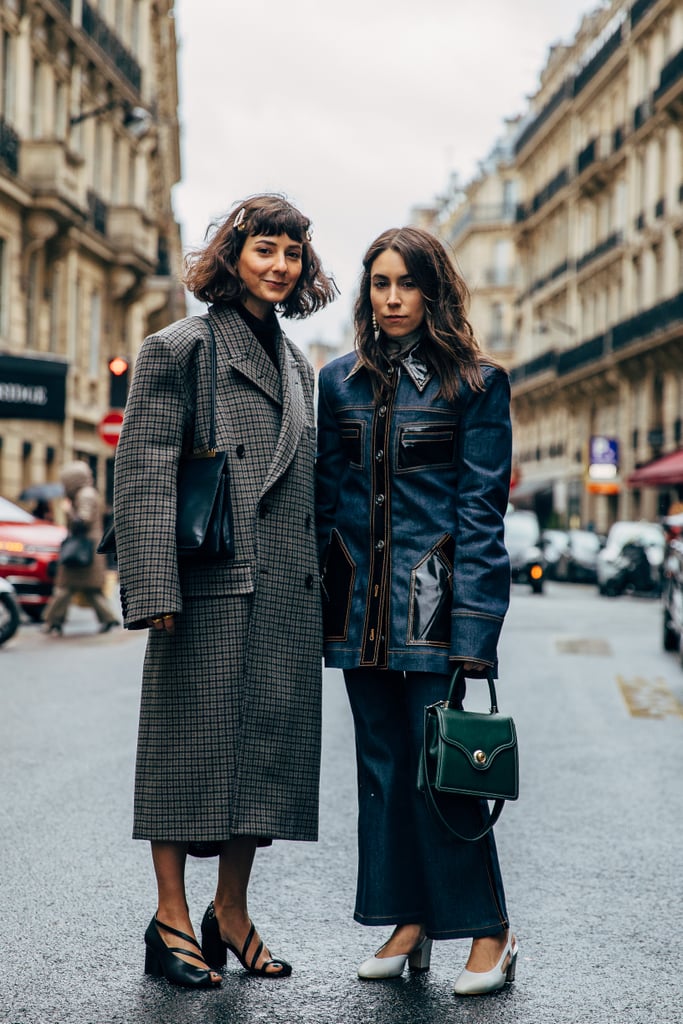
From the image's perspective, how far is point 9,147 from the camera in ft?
91.8

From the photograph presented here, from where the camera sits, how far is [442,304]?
418 cm

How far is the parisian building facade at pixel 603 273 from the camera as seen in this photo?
44.0 m

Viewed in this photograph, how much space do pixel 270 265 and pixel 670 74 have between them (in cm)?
3990

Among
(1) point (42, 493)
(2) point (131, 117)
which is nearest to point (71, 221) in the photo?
(2) point (131, 117)

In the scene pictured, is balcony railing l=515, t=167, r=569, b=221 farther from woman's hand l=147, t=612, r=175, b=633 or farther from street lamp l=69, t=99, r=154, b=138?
woman's hand l=147, t=612, r=175, b=633

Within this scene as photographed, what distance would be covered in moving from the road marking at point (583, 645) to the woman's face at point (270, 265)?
38.4 ft

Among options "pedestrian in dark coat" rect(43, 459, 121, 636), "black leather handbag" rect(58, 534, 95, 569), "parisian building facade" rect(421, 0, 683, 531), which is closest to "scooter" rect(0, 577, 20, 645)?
"black leather handbag" rect(58, 534, 95, 569)

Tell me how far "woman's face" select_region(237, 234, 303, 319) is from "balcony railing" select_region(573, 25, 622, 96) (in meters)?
49.2

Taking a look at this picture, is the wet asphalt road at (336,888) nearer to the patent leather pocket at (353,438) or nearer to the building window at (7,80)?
the patent leather pocket at (353,438)

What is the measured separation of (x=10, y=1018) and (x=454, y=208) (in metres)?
94.1

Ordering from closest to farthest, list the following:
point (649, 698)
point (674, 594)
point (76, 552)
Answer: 1. point (649, 698)
2. point (674, 594)
3. point (76, 552)

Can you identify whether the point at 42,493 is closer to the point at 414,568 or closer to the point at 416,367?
the point at 416,367

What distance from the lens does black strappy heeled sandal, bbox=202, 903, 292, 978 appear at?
4.13m

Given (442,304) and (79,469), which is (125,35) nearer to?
(79,469)
